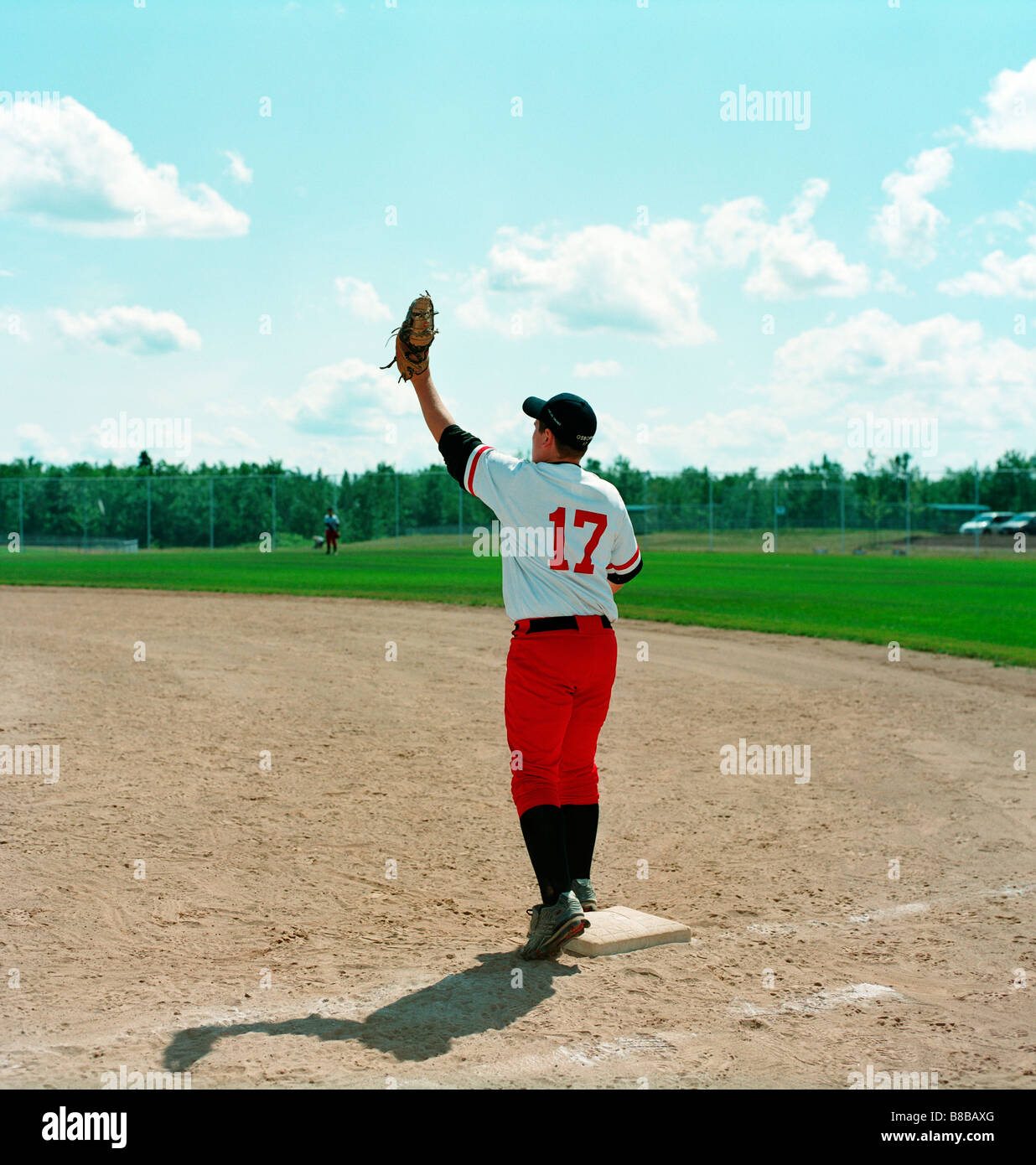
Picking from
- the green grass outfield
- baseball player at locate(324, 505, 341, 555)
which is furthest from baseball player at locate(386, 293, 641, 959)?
baseball player at locate(324, 505, 341, 555)

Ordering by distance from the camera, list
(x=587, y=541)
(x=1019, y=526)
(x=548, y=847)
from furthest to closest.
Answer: (x=1019, y=526), (x=587, y=541), (x=548, y=847)

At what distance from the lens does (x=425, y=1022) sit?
138 inches

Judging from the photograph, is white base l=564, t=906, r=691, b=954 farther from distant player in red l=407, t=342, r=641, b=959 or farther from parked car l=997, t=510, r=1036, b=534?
parked car l=997, t=510, r=1036, b=534

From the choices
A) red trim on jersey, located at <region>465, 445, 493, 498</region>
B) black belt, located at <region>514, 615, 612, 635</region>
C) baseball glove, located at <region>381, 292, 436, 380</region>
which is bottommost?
black belt, located at <region>514, 615, 612, 635</region>

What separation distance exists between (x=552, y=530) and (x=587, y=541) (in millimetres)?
148

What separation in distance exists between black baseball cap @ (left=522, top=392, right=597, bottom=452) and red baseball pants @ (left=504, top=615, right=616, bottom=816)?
720 millimetres

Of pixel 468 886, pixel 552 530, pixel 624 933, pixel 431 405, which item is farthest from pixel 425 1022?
pixel 431 405

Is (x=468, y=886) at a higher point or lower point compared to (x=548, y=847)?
lower

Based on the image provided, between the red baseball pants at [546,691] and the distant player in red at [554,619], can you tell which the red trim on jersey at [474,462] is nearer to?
the distant player in red at [554,619]

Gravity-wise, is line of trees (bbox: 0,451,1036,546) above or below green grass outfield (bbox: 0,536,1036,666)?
above

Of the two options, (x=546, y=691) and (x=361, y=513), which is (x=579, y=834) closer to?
(x=546, y=691)

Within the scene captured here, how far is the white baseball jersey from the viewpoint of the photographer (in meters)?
4.15

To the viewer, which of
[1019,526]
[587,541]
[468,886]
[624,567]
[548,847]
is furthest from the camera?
[1019,526]

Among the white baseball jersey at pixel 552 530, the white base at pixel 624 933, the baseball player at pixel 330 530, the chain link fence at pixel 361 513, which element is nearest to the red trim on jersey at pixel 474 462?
the white baseball jersey at pixel 552 530
